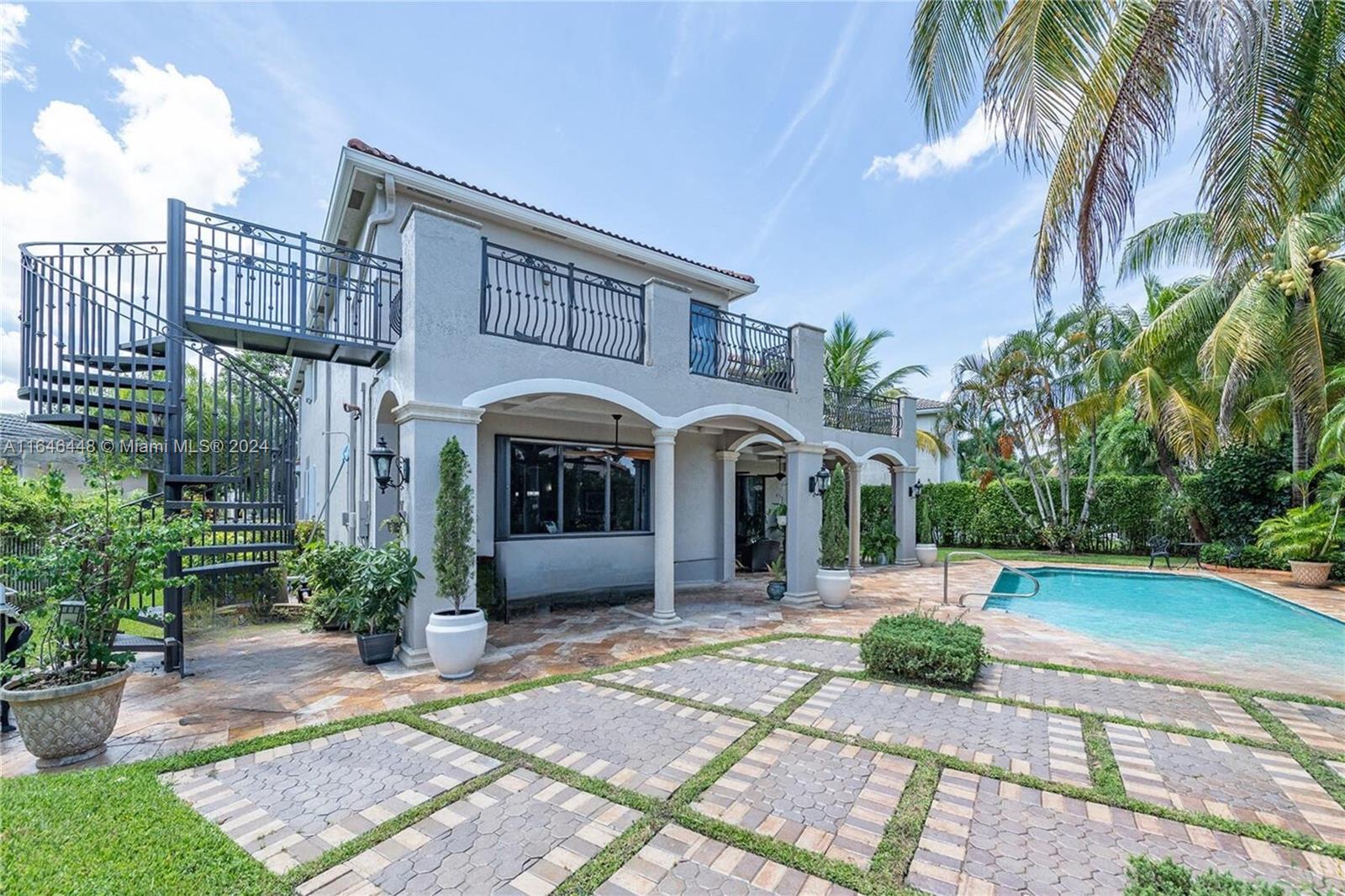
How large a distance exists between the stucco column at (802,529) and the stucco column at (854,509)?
481 cm

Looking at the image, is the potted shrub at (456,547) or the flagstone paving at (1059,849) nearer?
the flagstone paving at (1059,849)

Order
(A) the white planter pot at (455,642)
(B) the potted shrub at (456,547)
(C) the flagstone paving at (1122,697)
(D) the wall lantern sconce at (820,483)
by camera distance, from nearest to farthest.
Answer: (C) the flagstone paving at (1122,697), (A) the white planter pot at (455,642), (B) the potted shrub at (456,547), (D) the wall lantern sconce at (820,483)

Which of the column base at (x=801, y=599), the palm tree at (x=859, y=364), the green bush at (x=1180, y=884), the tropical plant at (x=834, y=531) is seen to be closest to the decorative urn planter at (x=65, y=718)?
the green bush at (x=1180, y=884)

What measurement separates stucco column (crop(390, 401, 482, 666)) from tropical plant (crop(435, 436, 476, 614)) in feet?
0.29

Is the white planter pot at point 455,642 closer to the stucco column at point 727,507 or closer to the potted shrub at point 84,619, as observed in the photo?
the potted shrub at point 84,619

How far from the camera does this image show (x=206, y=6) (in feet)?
24.0

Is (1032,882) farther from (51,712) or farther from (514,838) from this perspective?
(51,712)

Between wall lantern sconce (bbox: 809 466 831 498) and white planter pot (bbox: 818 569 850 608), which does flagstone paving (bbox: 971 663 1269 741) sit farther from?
wall lantern sconce (bbox: 809 466 831 498)

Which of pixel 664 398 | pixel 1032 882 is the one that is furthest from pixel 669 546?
pixel 1032 882

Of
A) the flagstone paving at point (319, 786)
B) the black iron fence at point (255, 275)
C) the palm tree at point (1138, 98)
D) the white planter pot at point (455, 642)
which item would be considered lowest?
the flagstone paving at point (319, 786)

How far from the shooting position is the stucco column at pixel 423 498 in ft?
22.3

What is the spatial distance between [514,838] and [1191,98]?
9.26m

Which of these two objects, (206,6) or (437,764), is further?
(206,6)

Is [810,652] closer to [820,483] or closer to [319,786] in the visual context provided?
[820,483]
